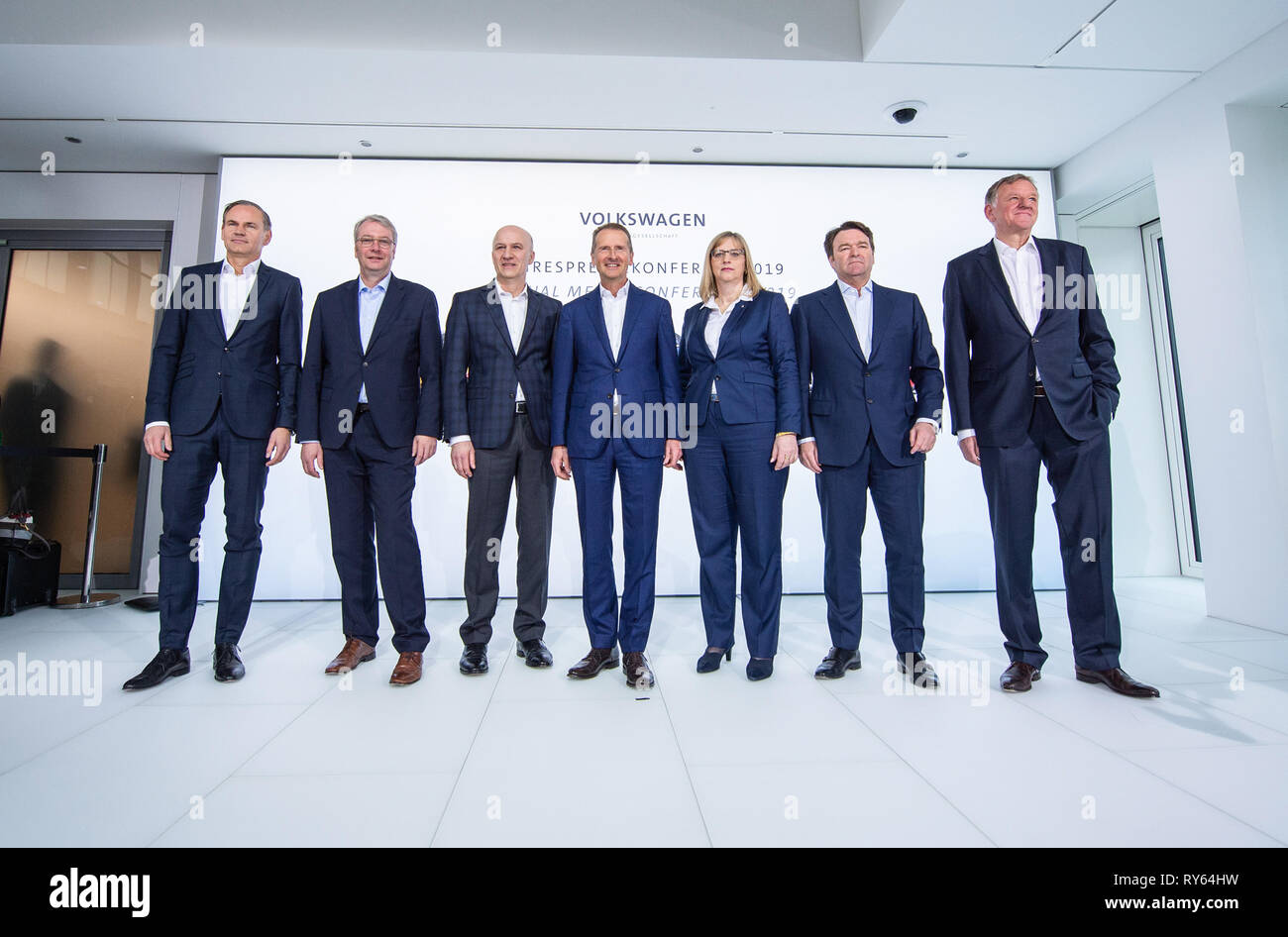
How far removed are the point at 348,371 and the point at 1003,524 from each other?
8.28ft

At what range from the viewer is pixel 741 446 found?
7.69 ft

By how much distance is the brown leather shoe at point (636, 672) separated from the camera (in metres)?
2.21

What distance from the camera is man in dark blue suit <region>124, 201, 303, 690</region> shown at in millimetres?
2377

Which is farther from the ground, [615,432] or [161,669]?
[615,432]

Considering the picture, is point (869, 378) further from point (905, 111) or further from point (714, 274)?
point (905, 111)

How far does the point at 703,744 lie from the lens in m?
1.75

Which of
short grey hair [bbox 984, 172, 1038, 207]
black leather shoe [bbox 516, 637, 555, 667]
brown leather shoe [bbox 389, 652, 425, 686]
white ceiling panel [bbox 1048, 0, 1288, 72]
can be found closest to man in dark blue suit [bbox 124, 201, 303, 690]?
brown leather shoe [bbox 389, 652, 425, 686]

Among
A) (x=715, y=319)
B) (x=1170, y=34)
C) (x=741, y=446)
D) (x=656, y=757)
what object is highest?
(x=1170, y=34)

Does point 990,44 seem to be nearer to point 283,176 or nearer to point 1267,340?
point 1267,340

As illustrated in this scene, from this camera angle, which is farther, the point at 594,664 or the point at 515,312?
the point at 515,312

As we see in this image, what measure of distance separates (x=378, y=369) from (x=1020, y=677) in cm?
259

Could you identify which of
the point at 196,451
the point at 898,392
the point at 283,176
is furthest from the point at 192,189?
the point at 898,392

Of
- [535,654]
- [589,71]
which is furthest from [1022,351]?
[589,71]

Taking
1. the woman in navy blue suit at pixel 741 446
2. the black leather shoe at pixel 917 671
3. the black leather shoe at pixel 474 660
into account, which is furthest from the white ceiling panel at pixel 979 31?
the black leather shoe at pixel 474 660
